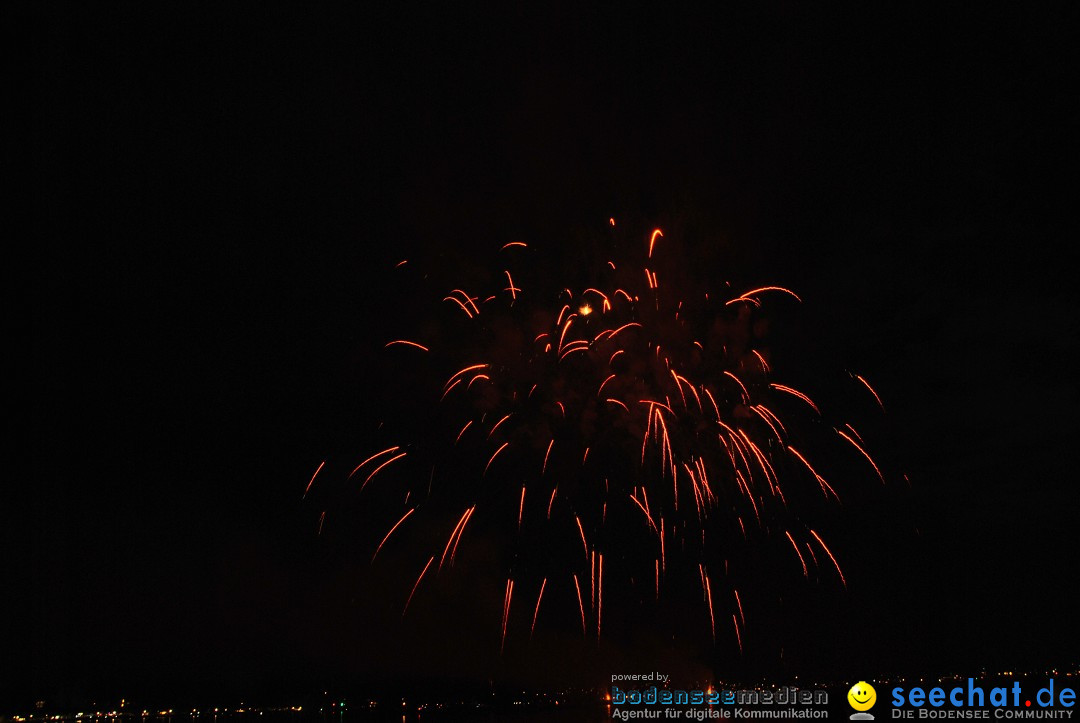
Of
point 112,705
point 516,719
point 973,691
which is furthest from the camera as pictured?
point 112,705

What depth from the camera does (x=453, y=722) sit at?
154ft

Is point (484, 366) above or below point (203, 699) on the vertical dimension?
above

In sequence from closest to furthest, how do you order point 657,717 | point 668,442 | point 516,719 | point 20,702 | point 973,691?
1. point 668,442
2. point 973,691
3. point 657,717
4. point 516,719
5. point 20,702

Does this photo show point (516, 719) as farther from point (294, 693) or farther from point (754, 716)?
point (294, 693)

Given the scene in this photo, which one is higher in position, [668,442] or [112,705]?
[668,442]

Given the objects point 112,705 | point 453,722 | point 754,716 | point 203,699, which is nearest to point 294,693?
point 203,699

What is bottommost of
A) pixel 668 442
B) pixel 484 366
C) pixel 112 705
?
pixel 112 705

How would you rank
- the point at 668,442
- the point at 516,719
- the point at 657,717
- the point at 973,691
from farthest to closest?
the point at 516,719 < the point at 657,717 < the point at 973,691 < the point at 668,442

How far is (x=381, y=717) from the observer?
60688 millimetres

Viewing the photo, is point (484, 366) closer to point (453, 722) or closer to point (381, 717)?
point (453, 722)

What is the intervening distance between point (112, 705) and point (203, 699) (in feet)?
24.6

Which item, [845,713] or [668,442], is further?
[845,713]

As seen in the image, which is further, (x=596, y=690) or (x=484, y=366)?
(x=596, y=690)

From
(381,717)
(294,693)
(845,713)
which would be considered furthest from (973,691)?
(294,693)
